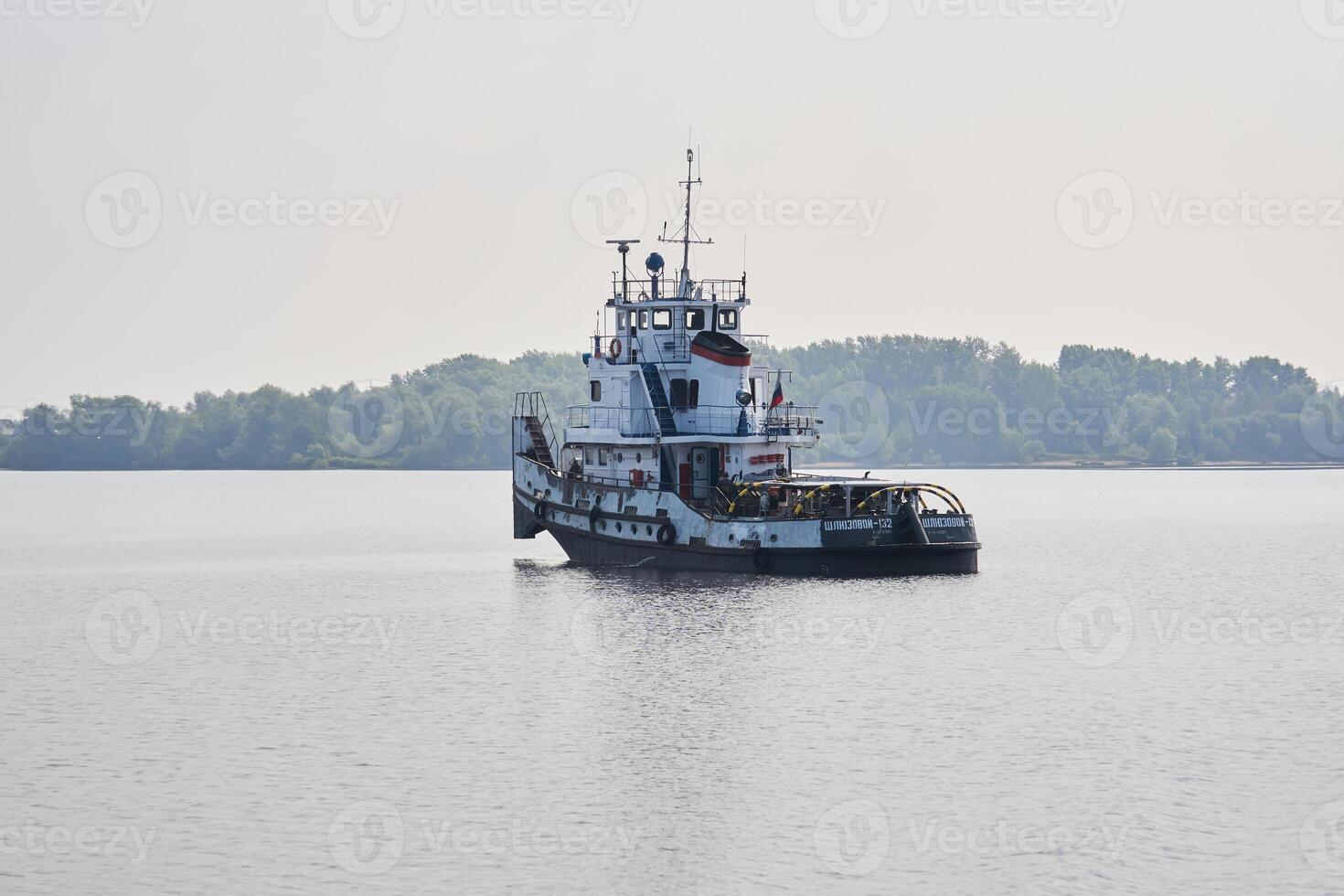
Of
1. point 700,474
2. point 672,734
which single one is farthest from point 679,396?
point 672,734

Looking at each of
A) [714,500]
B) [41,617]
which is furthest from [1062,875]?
[41,617]

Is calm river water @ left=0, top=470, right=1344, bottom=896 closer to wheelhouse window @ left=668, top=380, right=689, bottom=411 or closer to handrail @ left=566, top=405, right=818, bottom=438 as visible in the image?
handrail @ left=566, top=405, right=818, bottom=438

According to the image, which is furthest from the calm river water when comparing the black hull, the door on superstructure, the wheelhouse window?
the wheelhouse window

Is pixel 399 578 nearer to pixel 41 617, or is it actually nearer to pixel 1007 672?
pixel 41 617

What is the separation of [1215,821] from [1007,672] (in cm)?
1411

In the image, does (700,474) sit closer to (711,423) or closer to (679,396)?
(711,423)

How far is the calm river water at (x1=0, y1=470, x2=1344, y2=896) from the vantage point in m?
27.0

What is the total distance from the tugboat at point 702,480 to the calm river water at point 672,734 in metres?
1.49

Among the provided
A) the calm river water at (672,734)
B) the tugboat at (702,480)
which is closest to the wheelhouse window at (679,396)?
the tugboat at (702,480)

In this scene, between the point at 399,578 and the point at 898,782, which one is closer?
the point at 898,782

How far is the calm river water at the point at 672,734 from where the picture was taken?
27000 millimetres

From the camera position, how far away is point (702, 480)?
62.6 metres

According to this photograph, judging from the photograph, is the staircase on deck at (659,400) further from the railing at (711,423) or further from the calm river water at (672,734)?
the calm river water at (672,734)

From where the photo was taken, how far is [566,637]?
48.7 metres
